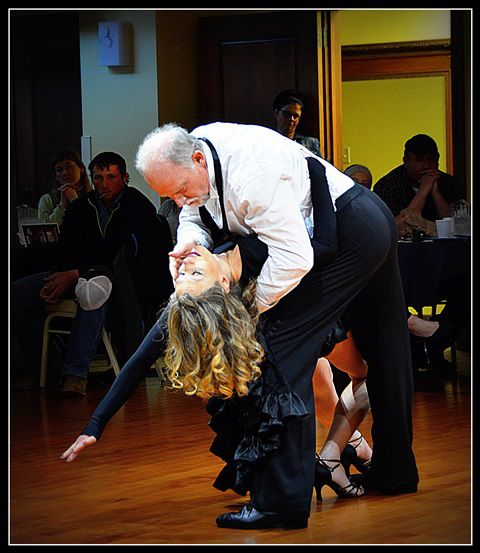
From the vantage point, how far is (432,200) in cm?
653

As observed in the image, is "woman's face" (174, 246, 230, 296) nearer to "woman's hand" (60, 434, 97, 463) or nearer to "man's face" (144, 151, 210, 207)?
"man's face" (144, 151, 210, 207)

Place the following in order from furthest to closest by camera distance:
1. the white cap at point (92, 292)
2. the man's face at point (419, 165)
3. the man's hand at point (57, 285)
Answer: the man's face at point (419, 165) < the man's hand at point (57, 285) < the white cap at point (92, 292)

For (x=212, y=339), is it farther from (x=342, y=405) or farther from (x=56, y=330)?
(x=56, y=330)

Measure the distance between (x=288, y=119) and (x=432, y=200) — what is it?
1118 mm

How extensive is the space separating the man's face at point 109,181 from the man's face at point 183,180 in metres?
3.38

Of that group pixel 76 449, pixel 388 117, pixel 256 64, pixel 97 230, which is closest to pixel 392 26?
pixel 388 117

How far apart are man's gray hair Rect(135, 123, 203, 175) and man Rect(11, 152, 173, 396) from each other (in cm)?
315

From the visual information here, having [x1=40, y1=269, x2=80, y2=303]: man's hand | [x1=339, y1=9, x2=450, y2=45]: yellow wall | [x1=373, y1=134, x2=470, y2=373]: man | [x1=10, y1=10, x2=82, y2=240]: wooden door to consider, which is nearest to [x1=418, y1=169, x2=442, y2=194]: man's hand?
[x1=373, y1=134, x2=470, y2=373]: man

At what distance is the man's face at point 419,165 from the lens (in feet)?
21.7

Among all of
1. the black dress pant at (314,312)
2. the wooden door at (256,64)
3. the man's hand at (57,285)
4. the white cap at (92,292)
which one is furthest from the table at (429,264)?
the black dress pant at (314,312)

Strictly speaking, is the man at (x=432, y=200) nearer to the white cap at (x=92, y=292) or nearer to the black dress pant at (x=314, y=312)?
the white cap at (x=92, y=292)

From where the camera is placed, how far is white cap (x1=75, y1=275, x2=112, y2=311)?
5824mm

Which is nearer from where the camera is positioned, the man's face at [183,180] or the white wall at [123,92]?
the man's face at [183,180]

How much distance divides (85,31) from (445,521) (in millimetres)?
5656
